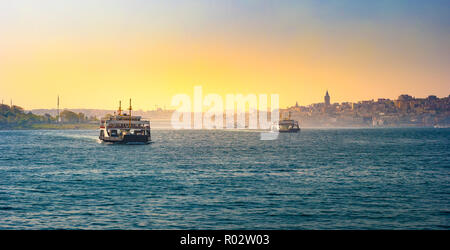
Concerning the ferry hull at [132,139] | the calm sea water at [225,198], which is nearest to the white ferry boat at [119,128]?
the ferry hull at [132,139]

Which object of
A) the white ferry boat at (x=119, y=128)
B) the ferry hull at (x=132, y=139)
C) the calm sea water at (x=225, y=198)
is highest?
the white ferry boat at (x=119, y=128)

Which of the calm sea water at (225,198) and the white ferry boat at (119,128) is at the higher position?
the white ferry boat at (119,128)

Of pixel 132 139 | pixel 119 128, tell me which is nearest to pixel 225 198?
pixel 132 139

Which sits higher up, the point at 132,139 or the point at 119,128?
the point at 119,128

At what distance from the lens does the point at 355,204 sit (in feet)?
84.9

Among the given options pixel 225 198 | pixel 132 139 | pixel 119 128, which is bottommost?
pixel 225 198

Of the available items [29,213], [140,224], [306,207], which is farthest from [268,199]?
[29,213]

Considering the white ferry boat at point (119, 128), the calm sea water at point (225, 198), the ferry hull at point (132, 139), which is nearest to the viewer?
the calm sea water at point (225, 198)

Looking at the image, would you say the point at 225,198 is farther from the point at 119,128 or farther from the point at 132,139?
the point at 119,128

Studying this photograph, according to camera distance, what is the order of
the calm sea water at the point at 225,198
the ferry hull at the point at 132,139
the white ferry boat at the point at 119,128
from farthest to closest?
the white ferry boat at the point at 119,128
the ferry hull at the point at 132,139
the calm sea water at the point at 225,198

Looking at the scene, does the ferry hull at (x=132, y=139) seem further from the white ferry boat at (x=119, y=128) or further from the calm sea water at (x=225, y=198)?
the calm sea water at (x=225, y=198)

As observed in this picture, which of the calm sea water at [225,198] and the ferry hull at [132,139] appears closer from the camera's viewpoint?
the calm sea water at [225,198]
